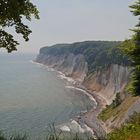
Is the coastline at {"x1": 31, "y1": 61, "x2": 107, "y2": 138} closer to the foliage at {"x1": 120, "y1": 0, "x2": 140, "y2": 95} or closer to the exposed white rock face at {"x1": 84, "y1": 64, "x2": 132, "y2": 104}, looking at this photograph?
the exposed white rock face at {"x1": 84, "y1": 64, "x2": 132, "y2": 104}

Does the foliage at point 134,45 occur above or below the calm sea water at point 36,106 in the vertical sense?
above

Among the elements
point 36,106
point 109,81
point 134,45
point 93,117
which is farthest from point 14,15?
point 109,81

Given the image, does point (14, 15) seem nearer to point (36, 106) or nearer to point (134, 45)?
point (134, 45)

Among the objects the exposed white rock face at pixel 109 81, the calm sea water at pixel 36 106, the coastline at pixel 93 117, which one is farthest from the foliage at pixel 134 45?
the exposed white rock face at pixel 109 81

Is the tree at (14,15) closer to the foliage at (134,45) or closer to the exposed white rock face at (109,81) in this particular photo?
the foliage at (134,45)

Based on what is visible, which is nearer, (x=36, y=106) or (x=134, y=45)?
(x=134, y=45)

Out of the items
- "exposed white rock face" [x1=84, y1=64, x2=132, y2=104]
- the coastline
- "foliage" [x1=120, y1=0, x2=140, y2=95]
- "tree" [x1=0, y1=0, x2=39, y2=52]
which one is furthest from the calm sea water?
"tree" [x1=0, y1=0, x2=39, y2=52]

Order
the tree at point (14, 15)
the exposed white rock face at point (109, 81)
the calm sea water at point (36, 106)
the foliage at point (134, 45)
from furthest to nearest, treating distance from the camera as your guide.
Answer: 1. the exposed white rock face at point (109, 81)
2. the calm sea water at point (36, 106)
3. the foliage at point (134, 45)
4. the tree at point (14, 15)

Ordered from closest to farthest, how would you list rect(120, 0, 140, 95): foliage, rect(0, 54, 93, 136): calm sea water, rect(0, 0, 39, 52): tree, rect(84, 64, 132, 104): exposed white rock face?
rect(0, 0, 39, 52): tree, rect(120, 0, 140, 95): foliage, rect(0, 54, 93, 136): calm sea water, rect(84, 64, 132, 104): exposed white rock face

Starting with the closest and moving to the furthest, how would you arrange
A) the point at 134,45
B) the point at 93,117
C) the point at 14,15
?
the point at 14,15 → the point at 134,45 → the point at 93,117
